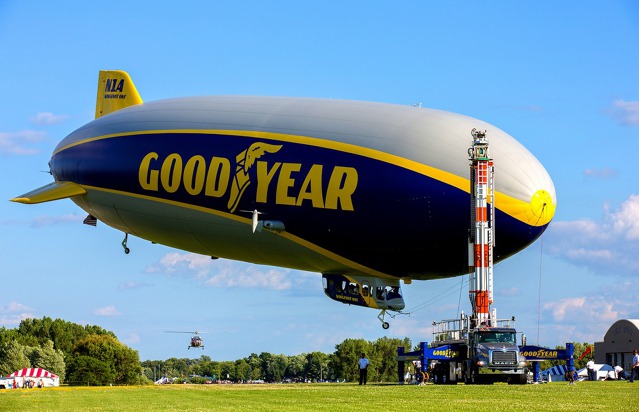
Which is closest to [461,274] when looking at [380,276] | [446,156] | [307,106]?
[380,276]

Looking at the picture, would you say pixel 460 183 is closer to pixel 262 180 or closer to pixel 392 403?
pixel 262 180

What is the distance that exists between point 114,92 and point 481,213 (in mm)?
33553

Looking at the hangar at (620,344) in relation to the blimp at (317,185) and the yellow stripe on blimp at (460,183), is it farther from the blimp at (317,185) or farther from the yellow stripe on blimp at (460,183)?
the yellow stripe on blimp at (460,183)

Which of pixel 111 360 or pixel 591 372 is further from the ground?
pixel 111 360

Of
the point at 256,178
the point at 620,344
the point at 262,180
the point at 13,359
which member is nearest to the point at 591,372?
the point at 262,180

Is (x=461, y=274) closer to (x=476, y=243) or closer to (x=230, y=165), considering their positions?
(x=476, y=243)

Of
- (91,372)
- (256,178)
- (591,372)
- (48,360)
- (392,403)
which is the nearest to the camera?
(392,403)

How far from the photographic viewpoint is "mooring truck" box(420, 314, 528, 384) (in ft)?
138

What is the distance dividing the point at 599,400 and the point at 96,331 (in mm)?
172888

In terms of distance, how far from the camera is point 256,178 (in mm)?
46531

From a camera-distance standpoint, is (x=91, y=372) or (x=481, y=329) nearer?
(x=481, y=329)

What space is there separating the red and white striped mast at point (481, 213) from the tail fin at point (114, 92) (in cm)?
3030

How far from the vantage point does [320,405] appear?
2817cm

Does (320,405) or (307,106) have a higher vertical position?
(307,106)
